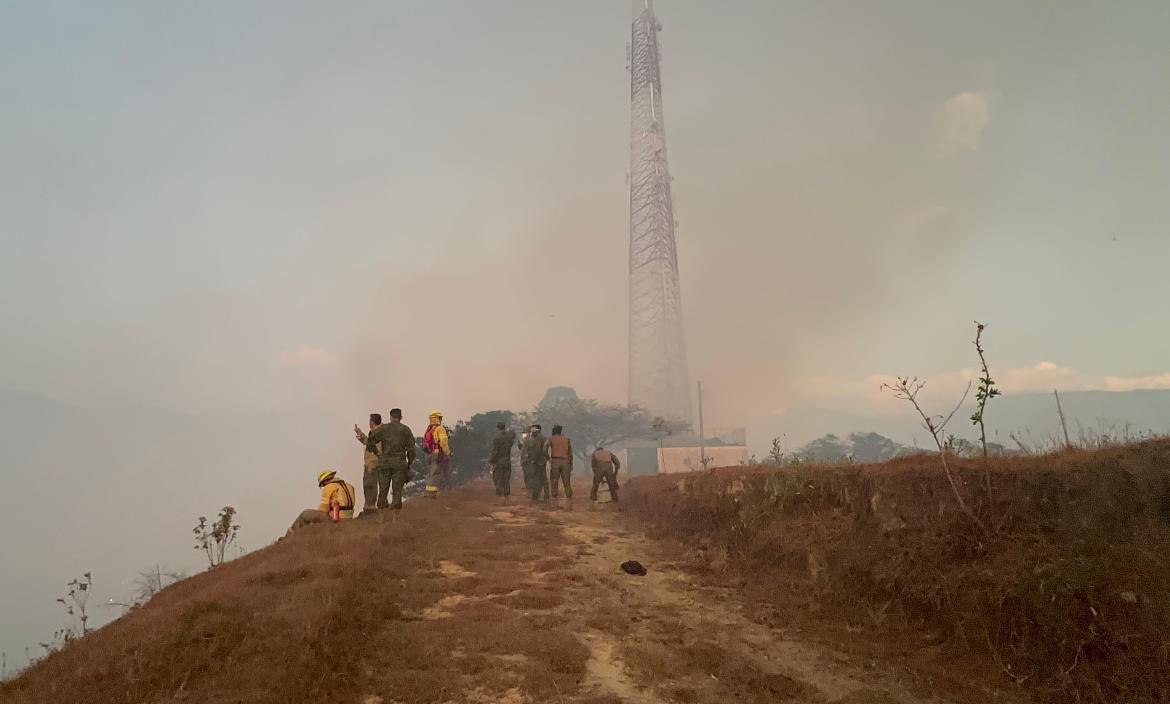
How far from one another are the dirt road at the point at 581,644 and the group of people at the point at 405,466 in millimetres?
2869

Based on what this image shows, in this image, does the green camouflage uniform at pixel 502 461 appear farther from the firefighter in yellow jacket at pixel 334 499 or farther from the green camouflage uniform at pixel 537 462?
the firefighter in yellow jacket at pixel 334 499

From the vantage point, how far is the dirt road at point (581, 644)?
5.66 meters

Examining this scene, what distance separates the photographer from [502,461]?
20047mm

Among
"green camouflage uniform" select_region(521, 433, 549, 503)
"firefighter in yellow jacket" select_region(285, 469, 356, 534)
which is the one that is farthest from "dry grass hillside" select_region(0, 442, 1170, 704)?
"green camouflage uniform" select_region(521, 433, 549, 503)

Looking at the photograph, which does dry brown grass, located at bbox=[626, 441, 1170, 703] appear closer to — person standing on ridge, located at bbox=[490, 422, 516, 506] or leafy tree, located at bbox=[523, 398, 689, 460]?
person standing on ridge, located at bbox=[490, 422, 516, 506]

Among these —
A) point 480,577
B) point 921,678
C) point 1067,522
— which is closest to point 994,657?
point 921,678

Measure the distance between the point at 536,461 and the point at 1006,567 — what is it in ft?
50.6

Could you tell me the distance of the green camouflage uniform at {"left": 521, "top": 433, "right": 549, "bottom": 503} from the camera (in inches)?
797

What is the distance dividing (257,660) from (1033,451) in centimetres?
1058

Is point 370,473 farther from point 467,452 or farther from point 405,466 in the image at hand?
point 467,452

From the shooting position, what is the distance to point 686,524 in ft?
44.9

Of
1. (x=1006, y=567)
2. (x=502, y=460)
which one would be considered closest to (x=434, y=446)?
(x=502, y=460)

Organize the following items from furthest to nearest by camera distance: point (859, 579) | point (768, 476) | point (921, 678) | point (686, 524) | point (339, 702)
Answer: point (686, 524), point (768, 476), point (859, 579), point (921, 678), point (339, 702)

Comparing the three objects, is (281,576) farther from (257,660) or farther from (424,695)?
(424,695)
